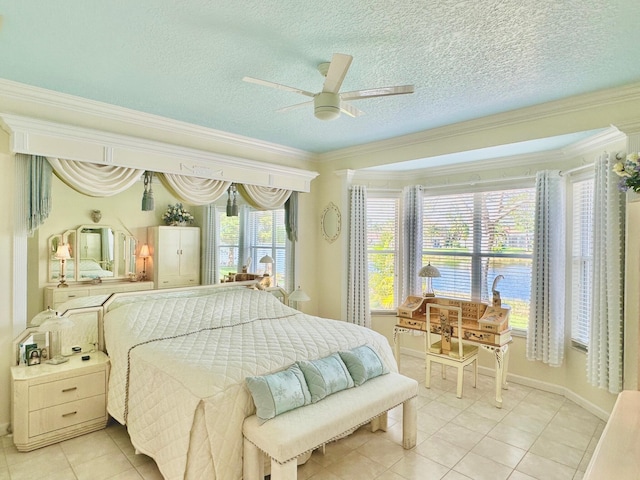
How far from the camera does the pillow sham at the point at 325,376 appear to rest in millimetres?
2365

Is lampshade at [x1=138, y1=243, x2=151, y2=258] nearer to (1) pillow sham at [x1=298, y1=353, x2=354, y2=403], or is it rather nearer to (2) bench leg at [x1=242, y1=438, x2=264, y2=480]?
(1) pillow sham at [x1=298, y1=353, x2=354, y2=403]

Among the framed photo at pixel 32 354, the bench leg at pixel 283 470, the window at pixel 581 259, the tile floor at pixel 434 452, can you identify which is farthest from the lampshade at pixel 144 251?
the window at pixel 581 259

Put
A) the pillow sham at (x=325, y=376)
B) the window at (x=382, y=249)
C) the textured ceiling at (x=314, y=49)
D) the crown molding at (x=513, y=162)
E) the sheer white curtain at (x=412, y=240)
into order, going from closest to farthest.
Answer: the textured ceiling at (x=314, y=49) → the pillow sham at (x=325, y=376) → the crown molding at (x=513, y=162) → the sheer white curtain at (x=412, y=240) → the window at (x=382, y=249)

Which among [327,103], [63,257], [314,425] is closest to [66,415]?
[63,257]

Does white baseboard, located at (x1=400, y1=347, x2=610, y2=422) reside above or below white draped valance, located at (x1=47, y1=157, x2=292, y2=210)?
below

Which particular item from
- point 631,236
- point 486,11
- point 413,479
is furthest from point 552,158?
point 413,479

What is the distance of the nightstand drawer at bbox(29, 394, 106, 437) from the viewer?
258cm

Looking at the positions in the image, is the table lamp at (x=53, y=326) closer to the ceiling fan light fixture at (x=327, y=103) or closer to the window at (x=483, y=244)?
the ceiling fan light fixture at (x=327, y=103)

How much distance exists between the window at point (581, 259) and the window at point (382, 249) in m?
2.03

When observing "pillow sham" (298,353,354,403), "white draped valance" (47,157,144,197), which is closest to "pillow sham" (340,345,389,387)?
"pillow sham" (298,353,354,403)

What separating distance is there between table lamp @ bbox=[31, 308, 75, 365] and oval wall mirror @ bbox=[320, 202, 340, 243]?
2997 mm

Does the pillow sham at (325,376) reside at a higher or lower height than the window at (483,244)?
lower

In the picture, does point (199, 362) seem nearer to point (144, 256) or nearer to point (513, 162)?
point (144, 256)

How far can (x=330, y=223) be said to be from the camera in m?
4.88
